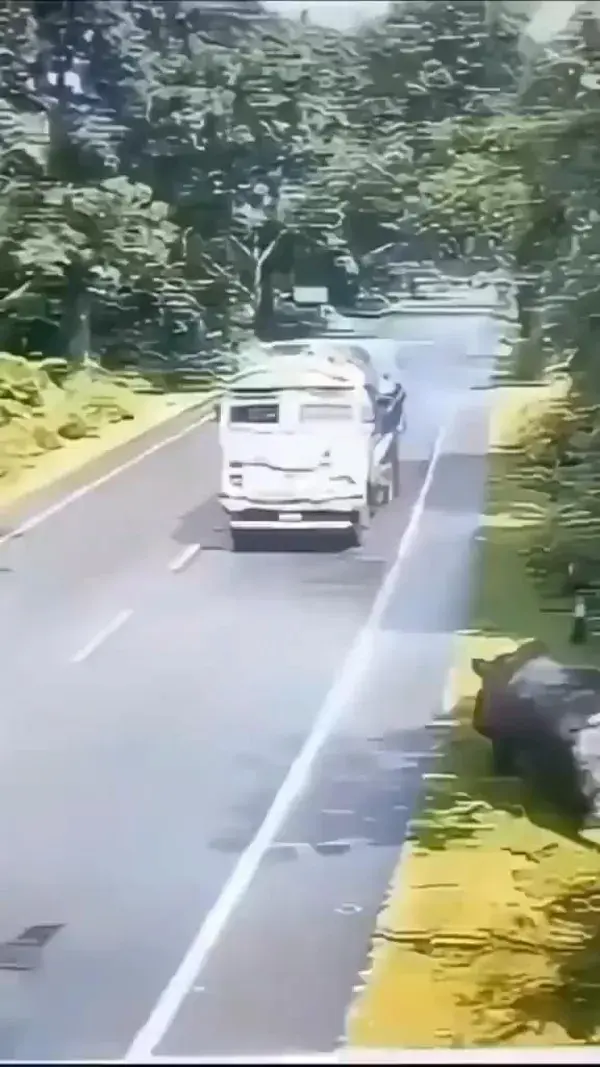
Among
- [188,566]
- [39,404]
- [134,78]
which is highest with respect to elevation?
[134,78]

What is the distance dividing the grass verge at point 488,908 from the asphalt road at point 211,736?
3cm

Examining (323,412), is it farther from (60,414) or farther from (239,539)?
(60,414)

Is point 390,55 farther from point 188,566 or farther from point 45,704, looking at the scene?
point 45,704

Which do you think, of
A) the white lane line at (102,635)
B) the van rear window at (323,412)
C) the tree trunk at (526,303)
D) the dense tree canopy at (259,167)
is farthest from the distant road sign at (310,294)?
the white lane line at (102,635)

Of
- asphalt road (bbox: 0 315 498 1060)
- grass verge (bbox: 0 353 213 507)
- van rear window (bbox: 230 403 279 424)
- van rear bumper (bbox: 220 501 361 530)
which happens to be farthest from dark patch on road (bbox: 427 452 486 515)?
grass verge (bbox: 0 353 213 507)

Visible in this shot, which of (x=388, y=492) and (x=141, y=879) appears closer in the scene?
(x=141, y=879)

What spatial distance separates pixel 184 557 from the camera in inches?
65.1

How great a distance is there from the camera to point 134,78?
1632 mm

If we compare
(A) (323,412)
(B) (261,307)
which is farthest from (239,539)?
(B) (261,307)

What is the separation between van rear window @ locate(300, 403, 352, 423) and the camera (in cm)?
165

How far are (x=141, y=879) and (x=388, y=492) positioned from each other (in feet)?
1.88

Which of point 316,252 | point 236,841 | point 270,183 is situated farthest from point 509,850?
point 270,183

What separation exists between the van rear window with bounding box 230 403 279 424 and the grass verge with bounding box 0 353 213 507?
0.16 feet

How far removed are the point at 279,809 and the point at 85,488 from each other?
48cm
